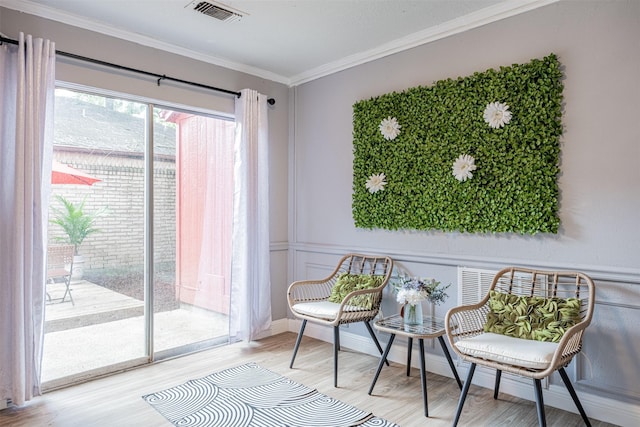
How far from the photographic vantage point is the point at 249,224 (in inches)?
149

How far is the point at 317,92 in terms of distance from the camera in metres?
4.04

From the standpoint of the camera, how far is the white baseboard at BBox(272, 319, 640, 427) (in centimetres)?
236

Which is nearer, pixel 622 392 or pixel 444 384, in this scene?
pixel 622 392

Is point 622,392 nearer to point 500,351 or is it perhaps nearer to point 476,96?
point 500,351

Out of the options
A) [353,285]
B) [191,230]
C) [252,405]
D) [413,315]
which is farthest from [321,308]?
[191,230]

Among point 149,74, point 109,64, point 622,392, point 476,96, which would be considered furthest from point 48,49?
point 622,392

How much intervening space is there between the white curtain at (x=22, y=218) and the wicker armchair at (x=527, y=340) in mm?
2545

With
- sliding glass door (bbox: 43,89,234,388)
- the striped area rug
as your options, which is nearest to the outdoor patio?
sliding glass door (bbox: 43,89,234,388)

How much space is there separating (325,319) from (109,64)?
245 centimetres

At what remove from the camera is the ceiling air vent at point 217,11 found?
8.91 feet

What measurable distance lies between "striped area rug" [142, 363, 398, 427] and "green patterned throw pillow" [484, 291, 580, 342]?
0.87 meters

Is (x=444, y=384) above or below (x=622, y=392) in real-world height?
below

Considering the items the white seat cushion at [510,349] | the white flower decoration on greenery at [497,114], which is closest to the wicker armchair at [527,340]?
the white seat cushion at [510,349]

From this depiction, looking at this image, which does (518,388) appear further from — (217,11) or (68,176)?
(68,176)
